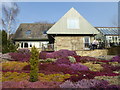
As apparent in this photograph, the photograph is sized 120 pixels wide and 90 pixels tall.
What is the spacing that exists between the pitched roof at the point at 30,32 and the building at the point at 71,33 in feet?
40.2

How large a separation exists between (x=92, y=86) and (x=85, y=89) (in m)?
0.37

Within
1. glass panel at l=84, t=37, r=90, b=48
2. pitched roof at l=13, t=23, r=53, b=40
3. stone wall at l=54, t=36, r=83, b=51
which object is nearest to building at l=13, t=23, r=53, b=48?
pitched roof at l=13, t=23, r=53, b=40

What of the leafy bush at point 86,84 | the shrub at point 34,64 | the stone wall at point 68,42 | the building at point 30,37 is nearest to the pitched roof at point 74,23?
the stone wall at point 68,42

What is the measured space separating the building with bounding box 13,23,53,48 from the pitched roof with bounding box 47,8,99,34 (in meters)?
11.9

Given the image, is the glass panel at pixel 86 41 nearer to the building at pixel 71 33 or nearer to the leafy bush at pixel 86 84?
the building at pixel 71 33

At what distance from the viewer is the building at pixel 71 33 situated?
23.7 m

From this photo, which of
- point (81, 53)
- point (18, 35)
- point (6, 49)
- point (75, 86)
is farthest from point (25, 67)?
point (18, 35)

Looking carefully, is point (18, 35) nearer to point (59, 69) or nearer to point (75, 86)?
point (59, 69)

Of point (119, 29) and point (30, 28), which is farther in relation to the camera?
point (30, 28)

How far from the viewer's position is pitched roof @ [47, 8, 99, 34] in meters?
23.9

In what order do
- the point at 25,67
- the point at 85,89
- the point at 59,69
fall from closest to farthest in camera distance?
1. the point at 85,89
2. the point at 59,69
3. the point at 25,67

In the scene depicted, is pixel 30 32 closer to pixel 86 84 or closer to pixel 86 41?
pixel 86 41

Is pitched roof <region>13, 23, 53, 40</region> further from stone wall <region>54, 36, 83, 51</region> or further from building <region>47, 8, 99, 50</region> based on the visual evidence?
stone wall <region>54, 36, 83, 51</region>

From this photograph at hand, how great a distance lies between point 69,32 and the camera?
23.8m
